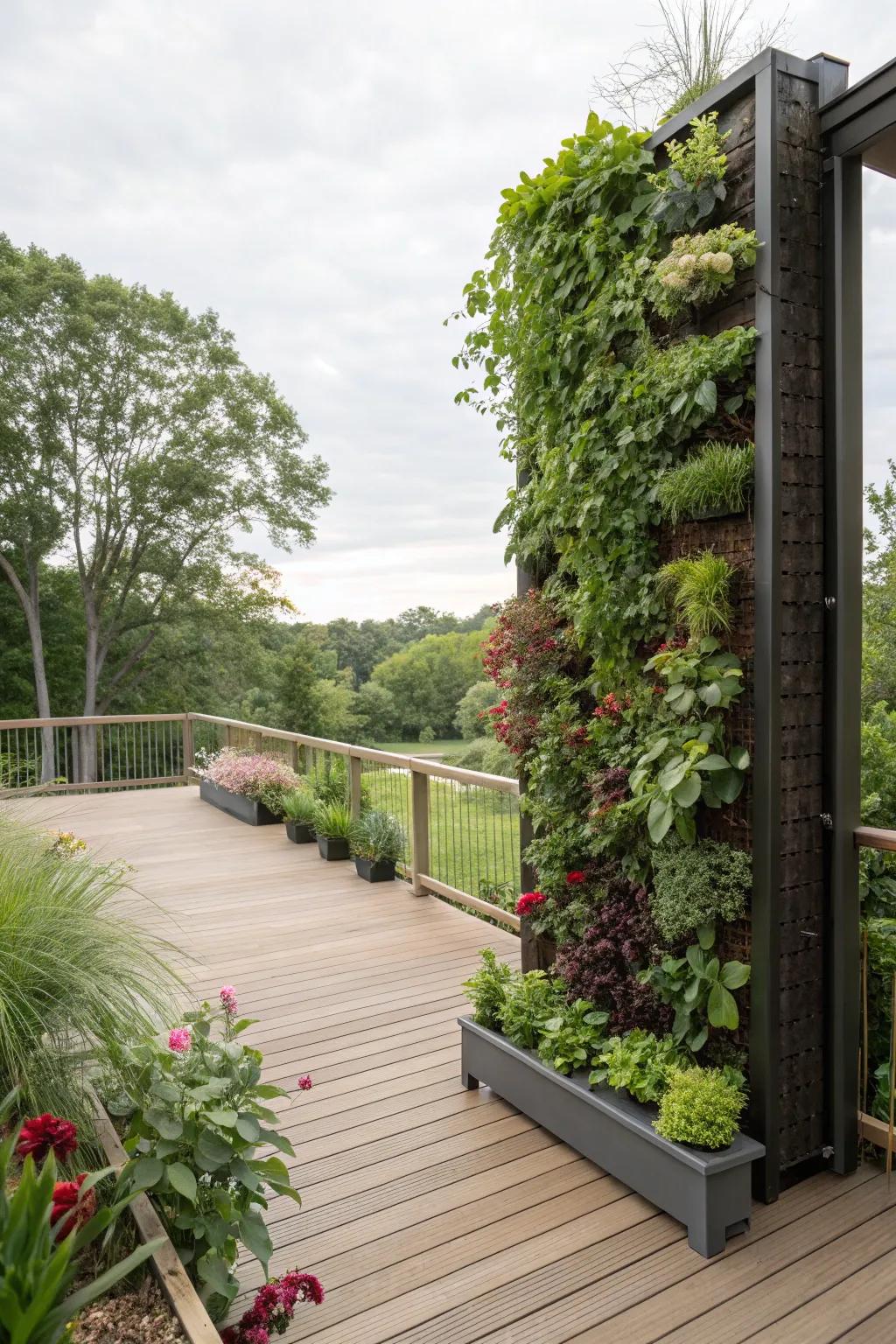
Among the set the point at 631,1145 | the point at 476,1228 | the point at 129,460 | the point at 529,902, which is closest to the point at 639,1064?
the point at 631,1145

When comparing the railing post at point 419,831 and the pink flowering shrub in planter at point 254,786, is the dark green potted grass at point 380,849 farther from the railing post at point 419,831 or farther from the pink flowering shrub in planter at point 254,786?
the pink flowering shrub in planter at point 254,786

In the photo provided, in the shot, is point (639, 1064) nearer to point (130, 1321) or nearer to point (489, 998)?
point (489, 998)

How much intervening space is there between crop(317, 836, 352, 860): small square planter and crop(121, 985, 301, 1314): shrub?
14.5 ft

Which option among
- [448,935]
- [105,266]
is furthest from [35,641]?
[448,935]

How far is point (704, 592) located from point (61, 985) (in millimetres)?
1905

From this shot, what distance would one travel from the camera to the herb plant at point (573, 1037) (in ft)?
8.30

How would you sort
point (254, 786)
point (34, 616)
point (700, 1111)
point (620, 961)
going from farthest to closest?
1. point (34, 616)
2. point (254, 786)
3. point (620, 961)
4. point (700, 1111)

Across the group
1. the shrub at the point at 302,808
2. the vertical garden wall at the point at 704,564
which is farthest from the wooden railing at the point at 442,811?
the vertical garden wall at the point at 704,564

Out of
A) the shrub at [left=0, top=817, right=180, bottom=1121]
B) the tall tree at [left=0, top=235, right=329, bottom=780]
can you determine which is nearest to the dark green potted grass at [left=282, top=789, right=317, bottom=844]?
the shrub at [left=0, top=817, right=180, bottom=1121]

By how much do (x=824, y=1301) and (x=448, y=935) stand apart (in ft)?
9.28

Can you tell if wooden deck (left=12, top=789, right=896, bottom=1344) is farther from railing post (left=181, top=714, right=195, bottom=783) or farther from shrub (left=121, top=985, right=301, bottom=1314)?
railing post (left=181, top=714, right=195, bottom=783)

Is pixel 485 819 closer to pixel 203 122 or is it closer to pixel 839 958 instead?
pixel 839 958

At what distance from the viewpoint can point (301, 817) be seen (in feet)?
22.8

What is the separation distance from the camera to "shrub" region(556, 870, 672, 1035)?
255 centimetres
